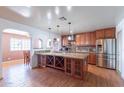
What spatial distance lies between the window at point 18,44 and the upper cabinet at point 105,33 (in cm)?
670

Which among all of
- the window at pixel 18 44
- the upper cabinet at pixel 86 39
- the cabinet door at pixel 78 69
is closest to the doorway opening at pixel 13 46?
the window at pixel 18 44

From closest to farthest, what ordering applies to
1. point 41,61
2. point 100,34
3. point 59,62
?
1. point 59,62
2. point 41,61
3. point 100,34

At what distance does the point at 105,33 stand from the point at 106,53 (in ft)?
3.92

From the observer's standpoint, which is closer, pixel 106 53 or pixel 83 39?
pixel 106 53

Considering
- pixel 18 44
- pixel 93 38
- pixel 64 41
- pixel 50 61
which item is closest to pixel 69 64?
pixel 50 61

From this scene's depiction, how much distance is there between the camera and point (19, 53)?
839 centimetres

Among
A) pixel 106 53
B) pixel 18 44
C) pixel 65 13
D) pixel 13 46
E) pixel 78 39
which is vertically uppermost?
pixel 65 13

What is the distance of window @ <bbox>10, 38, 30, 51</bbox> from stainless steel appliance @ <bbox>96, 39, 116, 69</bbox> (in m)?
6.75

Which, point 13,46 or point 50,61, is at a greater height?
point 13,46

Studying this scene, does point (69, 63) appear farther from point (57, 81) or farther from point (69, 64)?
point (57, 81)

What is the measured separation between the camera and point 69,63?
13.4ft

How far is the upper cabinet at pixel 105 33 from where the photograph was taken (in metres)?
5.28
